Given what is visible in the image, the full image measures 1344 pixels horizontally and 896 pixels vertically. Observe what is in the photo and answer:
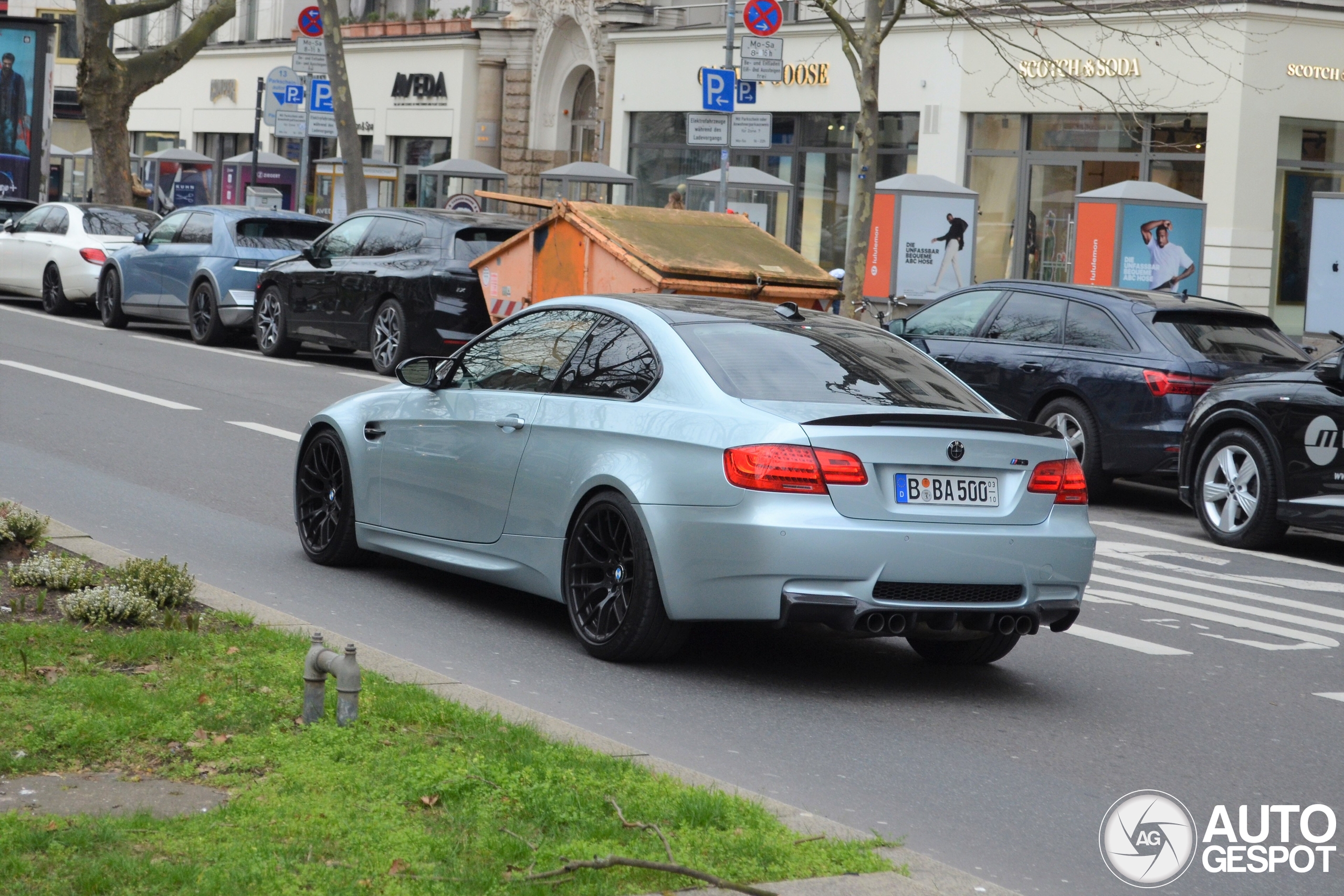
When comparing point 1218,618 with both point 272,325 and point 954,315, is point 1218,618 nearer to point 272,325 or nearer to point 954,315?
point 954,315

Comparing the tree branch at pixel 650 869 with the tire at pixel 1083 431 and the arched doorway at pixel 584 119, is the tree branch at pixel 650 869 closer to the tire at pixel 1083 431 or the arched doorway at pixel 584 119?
the tire at pixel 1083 431

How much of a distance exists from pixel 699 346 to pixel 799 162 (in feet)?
94.5

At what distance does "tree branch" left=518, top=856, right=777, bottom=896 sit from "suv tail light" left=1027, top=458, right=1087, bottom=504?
306 cm

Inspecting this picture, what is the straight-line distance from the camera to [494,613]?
810 centimetres

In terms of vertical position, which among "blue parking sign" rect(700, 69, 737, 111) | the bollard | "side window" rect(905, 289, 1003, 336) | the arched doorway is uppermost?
the arched doorway

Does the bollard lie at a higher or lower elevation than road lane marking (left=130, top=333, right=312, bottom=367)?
lower

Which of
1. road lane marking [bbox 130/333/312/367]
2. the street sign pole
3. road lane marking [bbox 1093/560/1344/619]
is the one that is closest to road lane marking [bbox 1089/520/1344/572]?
road lane marking [bbox 1093/560/1344/619]

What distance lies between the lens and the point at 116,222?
2616 centimetres

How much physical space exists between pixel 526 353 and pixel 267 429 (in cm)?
697

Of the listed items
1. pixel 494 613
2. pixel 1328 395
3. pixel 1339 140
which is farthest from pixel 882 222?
pixel 494 613

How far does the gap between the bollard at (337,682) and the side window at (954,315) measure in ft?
32.8

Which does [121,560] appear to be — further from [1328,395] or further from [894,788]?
[1328,395]

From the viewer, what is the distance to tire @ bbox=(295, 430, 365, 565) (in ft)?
28.7

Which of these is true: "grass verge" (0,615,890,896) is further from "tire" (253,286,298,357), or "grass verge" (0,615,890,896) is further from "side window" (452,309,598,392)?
"tire" (253,286,298,357)
